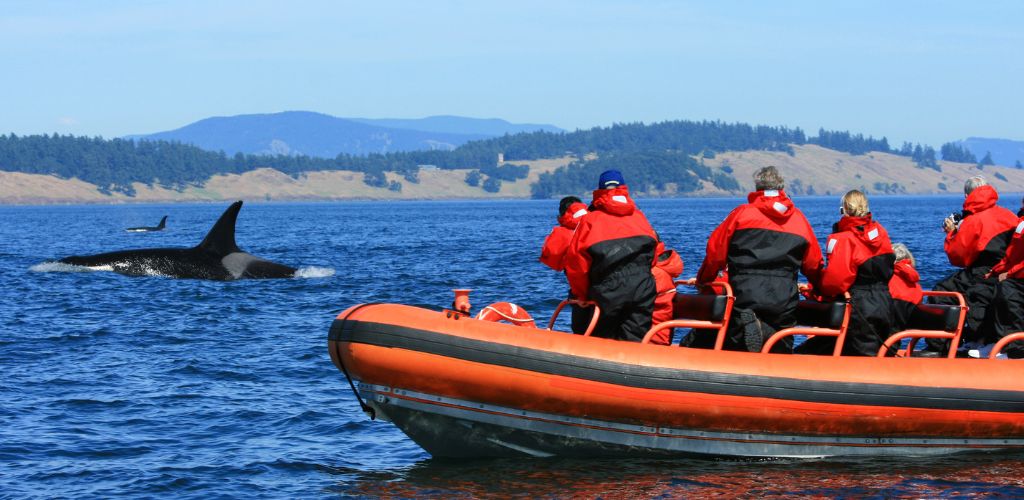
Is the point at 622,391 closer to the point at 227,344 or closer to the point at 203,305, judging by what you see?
the point at 227,344

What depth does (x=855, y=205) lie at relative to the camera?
33.9ft

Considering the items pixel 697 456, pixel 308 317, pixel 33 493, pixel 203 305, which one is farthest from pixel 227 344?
pixel 697 456

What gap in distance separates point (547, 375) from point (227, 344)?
29.9ft

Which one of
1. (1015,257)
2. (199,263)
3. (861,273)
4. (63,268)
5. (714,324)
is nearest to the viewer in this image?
(714,324)

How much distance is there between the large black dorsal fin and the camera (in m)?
26.5

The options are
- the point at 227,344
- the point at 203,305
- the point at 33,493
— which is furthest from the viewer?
the point at 203,305

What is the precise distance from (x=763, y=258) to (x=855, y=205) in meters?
0.98

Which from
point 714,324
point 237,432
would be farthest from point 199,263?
point 714,324

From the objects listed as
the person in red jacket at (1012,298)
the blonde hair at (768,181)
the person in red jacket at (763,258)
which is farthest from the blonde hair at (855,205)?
the person in red jacket at (1012,298)

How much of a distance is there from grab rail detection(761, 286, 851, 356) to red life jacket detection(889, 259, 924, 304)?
2.40 feet

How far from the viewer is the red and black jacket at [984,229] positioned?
11.8 metres

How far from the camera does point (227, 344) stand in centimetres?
1781

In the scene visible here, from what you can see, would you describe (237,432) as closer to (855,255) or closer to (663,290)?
(663,290)

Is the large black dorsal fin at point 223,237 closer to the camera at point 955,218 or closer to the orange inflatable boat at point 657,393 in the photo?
the orange inflatable boat at point 657,393
